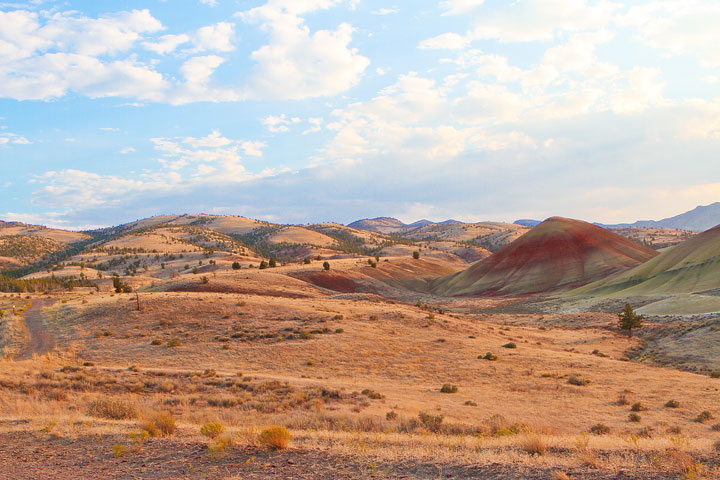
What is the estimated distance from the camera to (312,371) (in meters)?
24.5

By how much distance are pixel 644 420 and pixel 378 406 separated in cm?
1009

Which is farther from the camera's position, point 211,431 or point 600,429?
point 600,429

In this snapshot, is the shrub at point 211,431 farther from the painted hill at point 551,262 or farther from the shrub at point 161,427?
the painted hill at point 551,262

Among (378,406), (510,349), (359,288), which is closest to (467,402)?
(378,406)

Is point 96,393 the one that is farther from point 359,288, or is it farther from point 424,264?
point 424,264

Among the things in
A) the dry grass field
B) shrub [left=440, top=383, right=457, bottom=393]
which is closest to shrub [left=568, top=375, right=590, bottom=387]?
the dry grass field

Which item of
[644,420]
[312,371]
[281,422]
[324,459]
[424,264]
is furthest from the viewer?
[424,264]

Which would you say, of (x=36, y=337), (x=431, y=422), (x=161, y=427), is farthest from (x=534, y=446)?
(x=36, y=337)

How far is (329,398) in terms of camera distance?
18.3m

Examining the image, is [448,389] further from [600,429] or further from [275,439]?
[275,439]

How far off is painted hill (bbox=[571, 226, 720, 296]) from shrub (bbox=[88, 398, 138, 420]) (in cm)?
7142

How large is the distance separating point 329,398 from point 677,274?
73400mm

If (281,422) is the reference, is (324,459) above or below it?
above

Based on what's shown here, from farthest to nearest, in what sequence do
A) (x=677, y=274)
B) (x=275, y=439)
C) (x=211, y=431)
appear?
(x=677, y=274) < (x=211, y=431) < (x=275, y=439)
